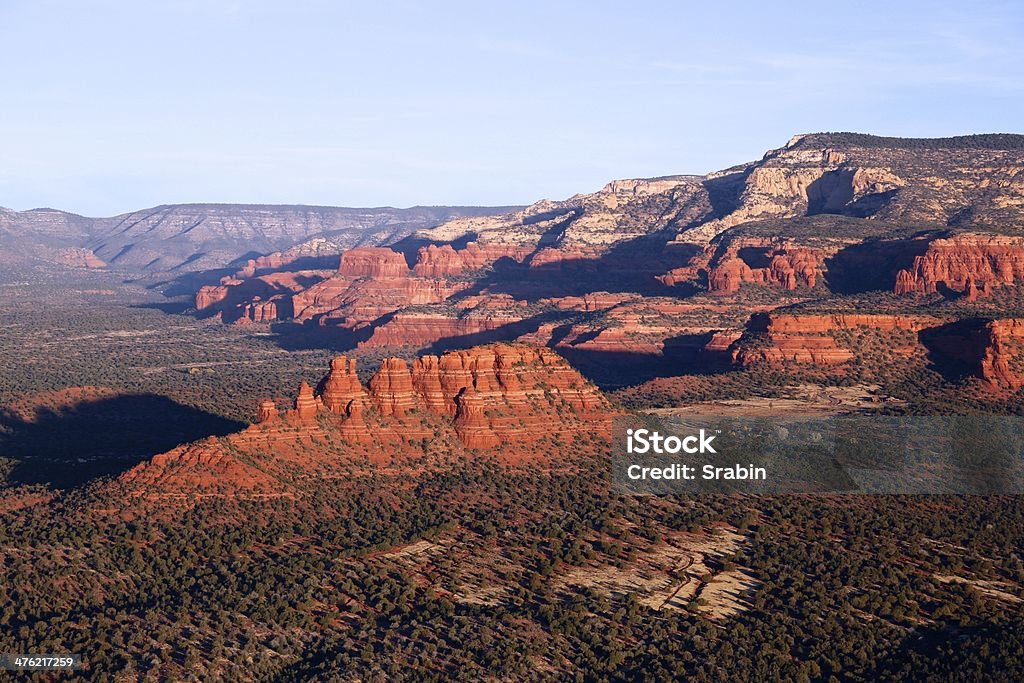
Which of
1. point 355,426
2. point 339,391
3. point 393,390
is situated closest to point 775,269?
point 393,390

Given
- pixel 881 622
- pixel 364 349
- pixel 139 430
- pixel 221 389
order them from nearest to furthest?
pixel 881 622, pixel 139 430, pixel 221 389, pixel 364 349

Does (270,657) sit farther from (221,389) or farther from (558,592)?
(221,389)

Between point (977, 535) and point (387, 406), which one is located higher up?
point (387, 406)

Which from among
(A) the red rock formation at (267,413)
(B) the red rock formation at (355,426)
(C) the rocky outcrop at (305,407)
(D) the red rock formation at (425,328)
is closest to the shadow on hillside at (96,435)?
(A) the red rock formation at (267,413)

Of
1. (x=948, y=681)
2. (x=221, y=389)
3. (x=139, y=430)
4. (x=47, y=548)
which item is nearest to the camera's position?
(x=948, y=681)

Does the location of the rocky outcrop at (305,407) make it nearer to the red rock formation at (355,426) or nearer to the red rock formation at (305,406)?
the red rock formation at (305,406)

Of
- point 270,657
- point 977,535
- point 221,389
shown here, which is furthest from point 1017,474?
point 221,389

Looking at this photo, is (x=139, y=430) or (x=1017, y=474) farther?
(x=139, y=430)
